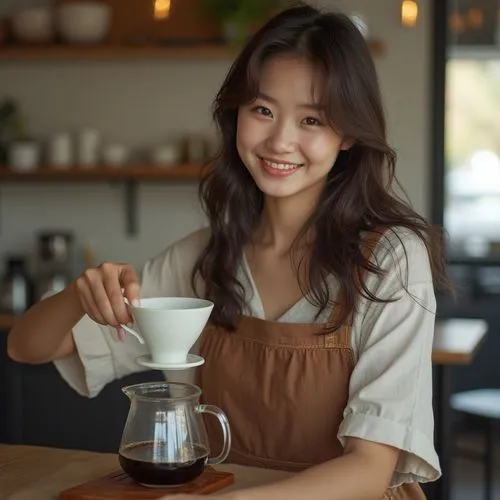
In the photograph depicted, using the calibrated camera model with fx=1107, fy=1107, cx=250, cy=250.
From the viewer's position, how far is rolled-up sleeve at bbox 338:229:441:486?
1579mm

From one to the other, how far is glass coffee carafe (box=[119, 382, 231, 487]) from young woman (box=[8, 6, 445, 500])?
0.18 m

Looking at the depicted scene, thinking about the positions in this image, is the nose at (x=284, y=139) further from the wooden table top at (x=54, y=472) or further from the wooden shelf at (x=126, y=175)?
the wooden shelf at (x=126, y=175)

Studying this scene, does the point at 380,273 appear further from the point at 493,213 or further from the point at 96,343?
the point at 493,213

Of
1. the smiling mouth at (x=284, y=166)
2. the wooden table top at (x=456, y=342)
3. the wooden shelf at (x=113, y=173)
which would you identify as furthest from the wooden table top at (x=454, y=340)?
the smiling mouth at (x=284, y=166)

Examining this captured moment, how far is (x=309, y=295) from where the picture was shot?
181 cm

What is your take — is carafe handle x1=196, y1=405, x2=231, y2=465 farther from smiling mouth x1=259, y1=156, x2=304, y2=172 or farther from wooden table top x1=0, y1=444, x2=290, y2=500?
smiling mouth x1=259, y1=156, x2=304, y2=172

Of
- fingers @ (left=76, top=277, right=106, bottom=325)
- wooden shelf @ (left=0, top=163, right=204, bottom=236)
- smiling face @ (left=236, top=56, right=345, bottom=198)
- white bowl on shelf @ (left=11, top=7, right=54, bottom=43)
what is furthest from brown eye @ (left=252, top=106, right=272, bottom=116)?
white bowl on shelf @ (left=11, top=7, right=54, bottom=43)

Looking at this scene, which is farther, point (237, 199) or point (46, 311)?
point (237, 199)

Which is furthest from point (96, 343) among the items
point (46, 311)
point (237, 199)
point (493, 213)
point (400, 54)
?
point (493, 213)

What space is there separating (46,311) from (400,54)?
3.16 metres

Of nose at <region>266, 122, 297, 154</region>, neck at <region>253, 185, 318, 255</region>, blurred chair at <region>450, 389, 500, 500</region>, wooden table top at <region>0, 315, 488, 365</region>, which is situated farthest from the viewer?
blurred chair at <region>450, 389, 500, 500</region>

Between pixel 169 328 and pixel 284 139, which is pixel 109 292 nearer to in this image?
pixel 169 328

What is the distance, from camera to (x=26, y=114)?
4.97 metres

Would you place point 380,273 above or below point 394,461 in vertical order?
above
